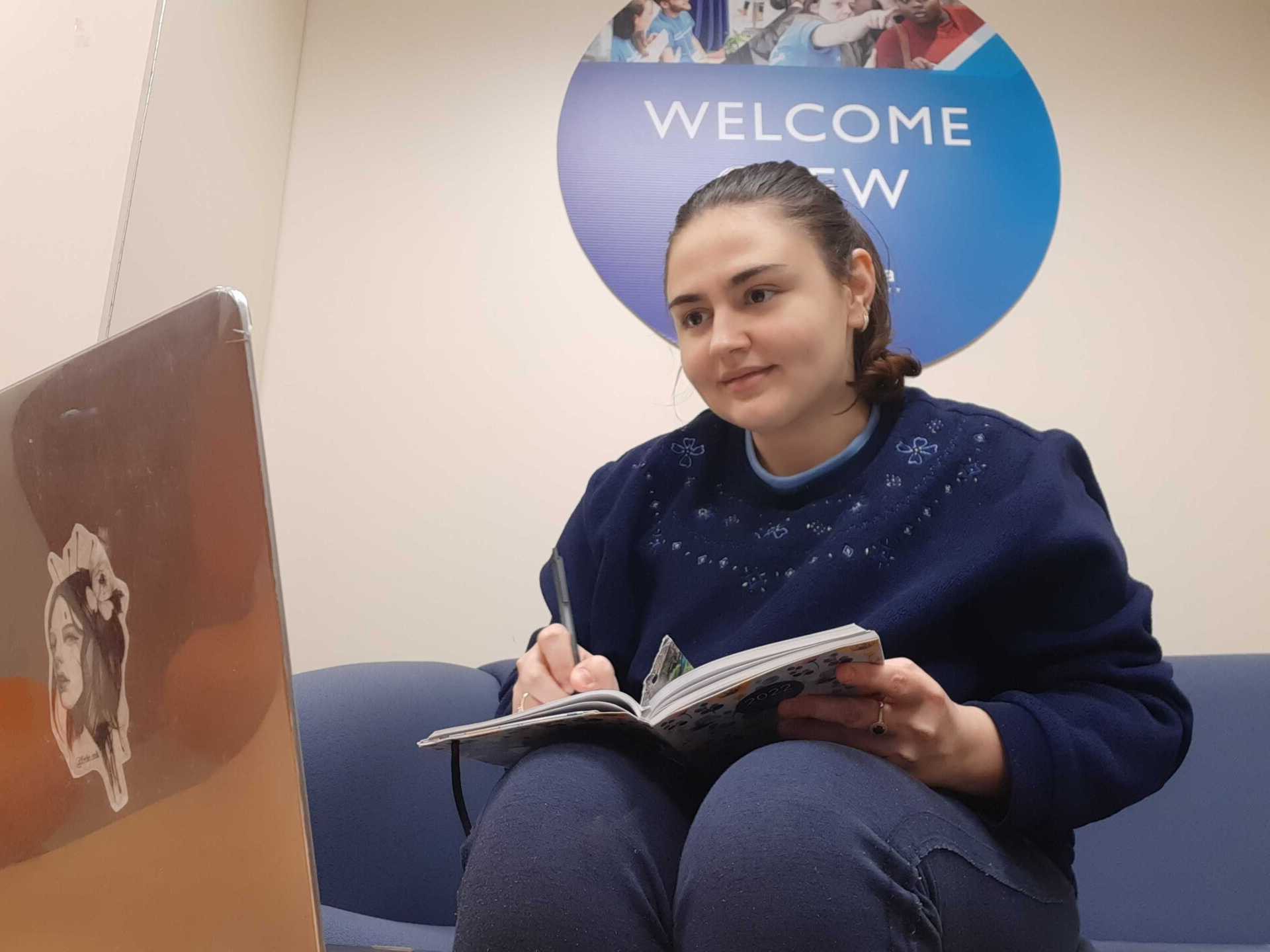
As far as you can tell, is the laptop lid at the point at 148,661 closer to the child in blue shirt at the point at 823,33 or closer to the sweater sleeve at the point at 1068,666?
the sweater sleeve at the point at 1068,666

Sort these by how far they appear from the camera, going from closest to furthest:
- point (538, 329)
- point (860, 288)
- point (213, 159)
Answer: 1. point (860, 288)
2. point (213, 159)
3. point (538, 329)

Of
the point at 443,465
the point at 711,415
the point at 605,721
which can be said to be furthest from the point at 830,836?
the point at 443,465

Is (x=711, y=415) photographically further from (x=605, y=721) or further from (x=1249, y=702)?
(x=1249, y=702)

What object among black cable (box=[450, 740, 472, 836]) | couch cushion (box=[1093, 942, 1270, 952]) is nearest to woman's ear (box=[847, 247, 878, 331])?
black cable (box=[450, 740, 472, 836])

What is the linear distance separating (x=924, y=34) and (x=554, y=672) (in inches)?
58.4

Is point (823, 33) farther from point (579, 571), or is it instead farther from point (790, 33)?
point (579, 571)

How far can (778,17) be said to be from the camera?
1.72 metres

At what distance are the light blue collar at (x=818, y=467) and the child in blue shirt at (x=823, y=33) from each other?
3.45ft

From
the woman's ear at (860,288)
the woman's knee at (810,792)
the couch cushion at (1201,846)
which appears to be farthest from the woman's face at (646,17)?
the woman's knee at (810,792)

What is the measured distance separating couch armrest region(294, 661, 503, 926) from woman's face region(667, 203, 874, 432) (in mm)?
540

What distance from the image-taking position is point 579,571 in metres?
0.98

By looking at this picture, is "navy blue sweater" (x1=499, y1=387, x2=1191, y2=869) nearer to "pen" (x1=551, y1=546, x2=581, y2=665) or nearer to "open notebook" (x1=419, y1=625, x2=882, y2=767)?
"pen" (x1=551, y1=546, x2=581, y2=665)

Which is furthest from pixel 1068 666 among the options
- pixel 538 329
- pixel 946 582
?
pixel 538 329

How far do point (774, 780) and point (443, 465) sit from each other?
44.0 inches
